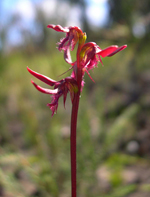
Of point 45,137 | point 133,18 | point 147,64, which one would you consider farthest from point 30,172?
point 147,64

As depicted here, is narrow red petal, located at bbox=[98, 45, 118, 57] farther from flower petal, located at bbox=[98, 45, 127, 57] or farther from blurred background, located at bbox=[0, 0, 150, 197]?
blurred background, located at bbox=[0, 0, 150, 197]

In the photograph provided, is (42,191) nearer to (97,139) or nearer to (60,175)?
(60,175)

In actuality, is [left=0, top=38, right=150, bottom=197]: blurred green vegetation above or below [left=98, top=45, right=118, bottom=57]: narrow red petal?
above

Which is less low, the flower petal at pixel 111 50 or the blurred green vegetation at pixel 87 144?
the blurred green vegetation at pixel 87 144

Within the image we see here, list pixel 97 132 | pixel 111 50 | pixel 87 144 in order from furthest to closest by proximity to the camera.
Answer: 1. pixel 97 132
2. pixel 87 144
3. pixel 111 50

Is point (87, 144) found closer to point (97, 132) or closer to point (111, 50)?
point (97, 132)

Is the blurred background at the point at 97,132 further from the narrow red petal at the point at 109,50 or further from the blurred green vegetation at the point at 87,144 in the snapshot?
the narrow red petal at the point at 109,50

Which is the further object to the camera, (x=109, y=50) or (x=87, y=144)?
(x=87, y=144)

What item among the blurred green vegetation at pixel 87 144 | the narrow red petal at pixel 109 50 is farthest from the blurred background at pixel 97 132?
the narrow red petal at pixel 109 50

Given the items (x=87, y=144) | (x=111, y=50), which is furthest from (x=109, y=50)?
(x=87, y=144)

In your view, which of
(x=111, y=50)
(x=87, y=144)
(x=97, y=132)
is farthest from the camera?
(x=97, y=132)

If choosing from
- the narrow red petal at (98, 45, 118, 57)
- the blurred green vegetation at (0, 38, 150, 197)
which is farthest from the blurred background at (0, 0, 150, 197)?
the narrow red petal at (98, 45, 118, 57)

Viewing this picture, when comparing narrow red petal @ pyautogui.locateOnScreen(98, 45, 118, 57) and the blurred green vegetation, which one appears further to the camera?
the blurred green vegetation
